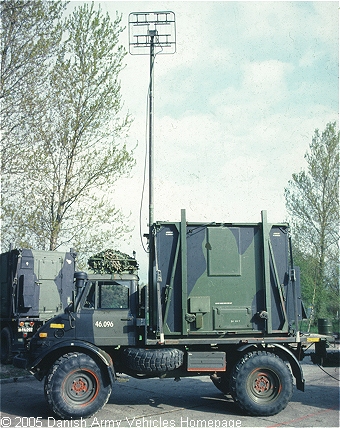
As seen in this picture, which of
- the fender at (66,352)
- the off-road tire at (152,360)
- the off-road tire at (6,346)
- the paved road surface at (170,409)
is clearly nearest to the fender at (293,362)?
the paved road surface at (170,409)

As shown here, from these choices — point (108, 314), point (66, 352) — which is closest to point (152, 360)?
point (108, 314)

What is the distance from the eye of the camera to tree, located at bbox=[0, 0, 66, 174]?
15578mm

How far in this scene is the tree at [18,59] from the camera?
1558cm

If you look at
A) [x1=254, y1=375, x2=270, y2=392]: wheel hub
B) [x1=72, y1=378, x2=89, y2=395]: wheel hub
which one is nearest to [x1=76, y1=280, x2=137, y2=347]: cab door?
[x1=72, y1=378, x2=89, y2=395]: wheel hub

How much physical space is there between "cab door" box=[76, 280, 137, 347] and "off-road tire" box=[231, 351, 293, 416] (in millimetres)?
2061

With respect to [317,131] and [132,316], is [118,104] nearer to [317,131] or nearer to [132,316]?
[132,316]

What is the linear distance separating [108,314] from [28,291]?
584cm

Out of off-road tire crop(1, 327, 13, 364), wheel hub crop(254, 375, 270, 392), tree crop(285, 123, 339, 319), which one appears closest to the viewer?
wheel hub crop(254, 375, 270, 392)

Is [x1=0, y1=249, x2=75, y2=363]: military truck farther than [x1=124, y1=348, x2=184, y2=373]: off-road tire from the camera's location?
Yes

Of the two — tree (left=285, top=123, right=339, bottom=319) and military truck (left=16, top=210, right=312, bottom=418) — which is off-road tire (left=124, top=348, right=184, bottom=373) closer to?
military truck (left=16, top=210, right=312, bottom=418)

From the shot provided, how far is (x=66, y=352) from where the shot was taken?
9273 millimetres

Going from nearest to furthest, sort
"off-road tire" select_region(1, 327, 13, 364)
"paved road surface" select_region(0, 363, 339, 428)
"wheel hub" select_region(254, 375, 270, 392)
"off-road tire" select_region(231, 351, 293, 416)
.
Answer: "paved road surface" select_region(0, 363, 339, 428), "off-road tire" select_region(231, 351, 293, 416), "wheel hub" select_region(254, 375, 270, 392), "off-road tire" select_region(1, 327, 13, 364)

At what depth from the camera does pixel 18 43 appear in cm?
1583

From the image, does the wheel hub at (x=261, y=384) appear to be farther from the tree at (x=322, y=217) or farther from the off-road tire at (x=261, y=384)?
the tree at (x=322, y=217)
